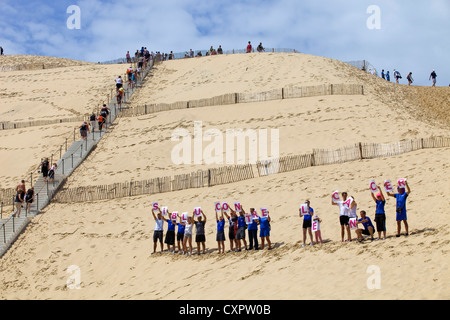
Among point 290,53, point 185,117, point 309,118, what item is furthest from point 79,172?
point 290,53

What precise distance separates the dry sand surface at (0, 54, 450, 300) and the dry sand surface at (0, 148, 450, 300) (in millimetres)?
49

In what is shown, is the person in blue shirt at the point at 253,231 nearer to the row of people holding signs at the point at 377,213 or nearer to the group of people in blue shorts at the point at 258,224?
the group of people in blue shorts at the point at 258,224

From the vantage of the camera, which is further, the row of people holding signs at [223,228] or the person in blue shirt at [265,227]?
the row of people holding signs at [223,228]

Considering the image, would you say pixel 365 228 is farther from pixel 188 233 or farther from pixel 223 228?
pixel 188 233

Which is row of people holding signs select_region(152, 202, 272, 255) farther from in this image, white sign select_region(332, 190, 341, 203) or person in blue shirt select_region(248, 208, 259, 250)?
white sign select_region(332, 190, 341, 203)

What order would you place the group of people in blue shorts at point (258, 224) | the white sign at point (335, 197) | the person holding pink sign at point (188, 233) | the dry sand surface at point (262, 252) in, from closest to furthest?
the dry sand surface at point (262, 252) → the group of people in blue shorts at point (258, 224) → the white sign at point (335, 197) → the person holding pink sign at point (188, 233)

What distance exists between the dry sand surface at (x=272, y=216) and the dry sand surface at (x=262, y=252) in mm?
49

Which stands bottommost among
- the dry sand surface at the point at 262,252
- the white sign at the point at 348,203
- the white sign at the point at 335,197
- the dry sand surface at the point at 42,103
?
the dry sand surface at the point at 262,252

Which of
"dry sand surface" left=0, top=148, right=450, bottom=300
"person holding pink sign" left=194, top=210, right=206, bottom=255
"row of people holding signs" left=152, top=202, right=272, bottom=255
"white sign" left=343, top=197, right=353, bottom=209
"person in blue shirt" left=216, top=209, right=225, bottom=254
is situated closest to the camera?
"dry sand surface" left=0, top=148, right=450, bottom=300

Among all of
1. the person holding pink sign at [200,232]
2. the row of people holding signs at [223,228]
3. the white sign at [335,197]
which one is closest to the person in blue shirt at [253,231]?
→ the row of people holding signs at [223,228]

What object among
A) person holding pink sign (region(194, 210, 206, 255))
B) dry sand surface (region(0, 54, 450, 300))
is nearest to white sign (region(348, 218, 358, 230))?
dry sand surface (region(0, 54, 450, 300))

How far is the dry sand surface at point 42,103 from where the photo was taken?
33.3 meters

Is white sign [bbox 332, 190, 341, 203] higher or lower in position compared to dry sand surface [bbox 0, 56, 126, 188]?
lower

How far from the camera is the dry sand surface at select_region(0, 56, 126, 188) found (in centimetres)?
3331
